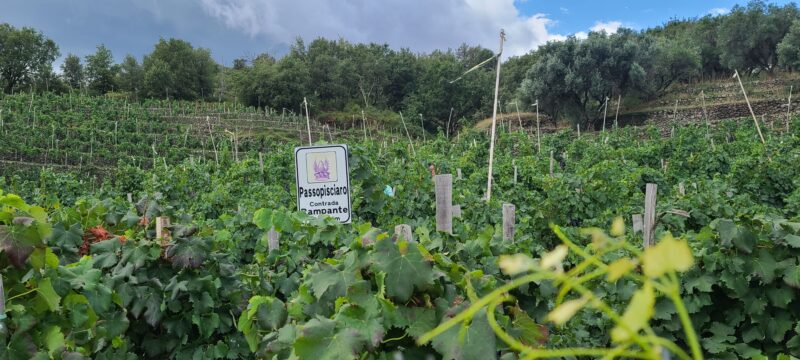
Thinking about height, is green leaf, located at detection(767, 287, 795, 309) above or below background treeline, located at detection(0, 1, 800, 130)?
below

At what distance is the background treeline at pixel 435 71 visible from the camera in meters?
33.2

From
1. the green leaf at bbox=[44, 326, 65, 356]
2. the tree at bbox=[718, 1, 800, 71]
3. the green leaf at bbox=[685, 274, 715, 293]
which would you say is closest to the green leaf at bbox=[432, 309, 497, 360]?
the green leaf at bbox=[44, 326, 65, 356]

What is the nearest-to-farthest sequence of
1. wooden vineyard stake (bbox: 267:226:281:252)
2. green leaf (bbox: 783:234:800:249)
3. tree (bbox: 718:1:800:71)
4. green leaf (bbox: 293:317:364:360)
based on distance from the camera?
green leaf (bbox: 293:317:364:360) < green leaf (bbox: 783:234:800:249) < wooden vineyard stake (bbox: 267:226:281:252) < tree (bbox: 718:1:800:71)

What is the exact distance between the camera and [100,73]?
4703cm

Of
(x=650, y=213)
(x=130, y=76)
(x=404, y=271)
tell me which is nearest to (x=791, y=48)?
(x=650, y=213)

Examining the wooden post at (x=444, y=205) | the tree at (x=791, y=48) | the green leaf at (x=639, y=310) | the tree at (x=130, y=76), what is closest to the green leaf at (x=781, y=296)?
the wooden post at (x=444, y=205)

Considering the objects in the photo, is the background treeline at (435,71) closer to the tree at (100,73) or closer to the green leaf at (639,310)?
the tree at (100,73)

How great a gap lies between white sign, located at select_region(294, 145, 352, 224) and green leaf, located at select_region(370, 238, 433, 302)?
3497 mm

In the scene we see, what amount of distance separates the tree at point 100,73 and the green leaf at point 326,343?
50.5 meters

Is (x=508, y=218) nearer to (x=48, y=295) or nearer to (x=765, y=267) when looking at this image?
(x=765, y=267)

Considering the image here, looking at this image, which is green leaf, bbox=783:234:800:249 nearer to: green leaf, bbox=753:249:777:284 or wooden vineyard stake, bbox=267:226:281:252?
green leaf, bbox=753:249:777:284

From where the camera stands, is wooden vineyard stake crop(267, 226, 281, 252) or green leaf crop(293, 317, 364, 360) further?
wooden vineyard stake crop(267, 226, 281, 252)

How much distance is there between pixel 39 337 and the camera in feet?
7.87

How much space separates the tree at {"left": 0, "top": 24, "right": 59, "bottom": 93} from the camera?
141 ft
